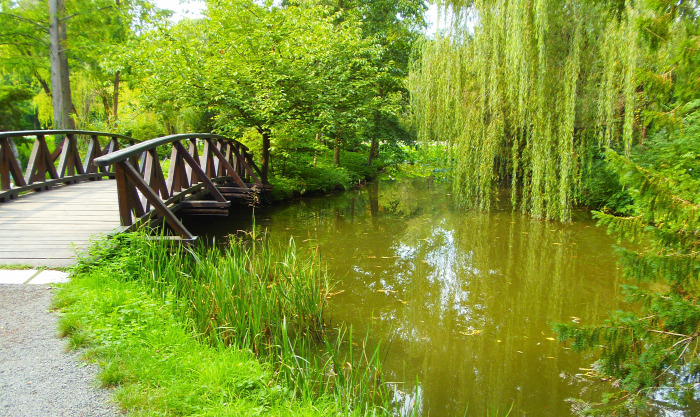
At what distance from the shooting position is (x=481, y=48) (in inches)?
329

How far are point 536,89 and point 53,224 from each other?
7161 mm

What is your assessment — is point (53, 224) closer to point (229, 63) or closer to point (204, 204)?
point (204, 204)

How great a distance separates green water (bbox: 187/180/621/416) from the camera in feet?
10.8

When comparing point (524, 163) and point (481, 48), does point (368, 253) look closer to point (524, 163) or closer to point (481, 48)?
point (524, 163)

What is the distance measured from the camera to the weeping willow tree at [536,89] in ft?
23.6

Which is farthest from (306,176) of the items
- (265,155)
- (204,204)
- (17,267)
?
(17,267)

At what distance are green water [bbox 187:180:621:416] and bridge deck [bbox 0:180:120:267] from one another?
2.11m

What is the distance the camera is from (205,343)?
3098 millimetres

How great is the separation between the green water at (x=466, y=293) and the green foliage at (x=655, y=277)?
59cm

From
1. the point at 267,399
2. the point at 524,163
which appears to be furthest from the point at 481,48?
the point at 267,399

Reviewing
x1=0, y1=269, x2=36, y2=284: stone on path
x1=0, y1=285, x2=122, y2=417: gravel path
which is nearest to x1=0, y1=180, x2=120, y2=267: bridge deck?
x1=0, y1=269, x2=36, y2=284: stone on path

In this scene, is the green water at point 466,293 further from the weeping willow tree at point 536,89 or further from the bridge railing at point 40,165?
the bridge railing at point 40,165

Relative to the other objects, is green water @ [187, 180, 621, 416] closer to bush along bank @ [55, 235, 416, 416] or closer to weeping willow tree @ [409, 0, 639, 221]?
bush along bank @ [55, 235, 416, 416]

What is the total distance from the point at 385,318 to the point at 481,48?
5.92 m
